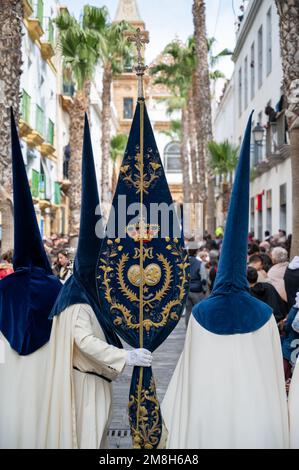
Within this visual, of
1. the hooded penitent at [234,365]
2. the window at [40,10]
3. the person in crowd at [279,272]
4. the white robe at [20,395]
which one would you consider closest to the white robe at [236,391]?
the hooded penitent at [234,365]

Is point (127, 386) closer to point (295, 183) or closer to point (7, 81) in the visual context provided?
point (295, 183)

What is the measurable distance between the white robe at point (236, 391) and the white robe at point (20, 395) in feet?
3.68

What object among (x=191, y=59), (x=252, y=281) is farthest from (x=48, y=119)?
(x=252, y=281)

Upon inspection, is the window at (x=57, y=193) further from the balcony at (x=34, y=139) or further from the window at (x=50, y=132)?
the balcony at (x=34, y=139)

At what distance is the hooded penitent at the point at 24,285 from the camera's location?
15.9ft

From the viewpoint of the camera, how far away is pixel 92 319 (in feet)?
15.6

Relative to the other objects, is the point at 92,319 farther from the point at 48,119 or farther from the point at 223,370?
the point at 48,119

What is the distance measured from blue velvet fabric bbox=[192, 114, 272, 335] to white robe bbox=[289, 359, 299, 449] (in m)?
0.47

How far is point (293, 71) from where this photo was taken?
9.17 m

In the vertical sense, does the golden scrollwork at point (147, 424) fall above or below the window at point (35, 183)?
below

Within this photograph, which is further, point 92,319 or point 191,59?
point 191,59

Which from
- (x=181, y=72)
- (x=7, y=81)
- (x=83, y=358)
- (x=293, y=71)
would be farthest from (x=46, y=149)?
(x=83, y=358)
